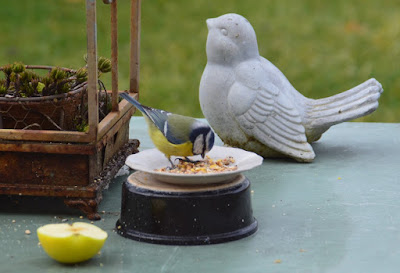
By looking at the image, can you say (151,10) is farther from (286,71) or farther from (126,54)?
(286,71)

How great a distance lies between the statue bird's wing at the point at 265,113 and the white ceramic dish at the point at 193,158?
67 cm

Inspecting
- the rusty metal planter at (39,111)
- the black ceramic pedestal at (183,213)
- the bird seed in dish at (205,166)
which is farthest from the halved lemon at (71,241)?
the rusty metal planter at (39,111)

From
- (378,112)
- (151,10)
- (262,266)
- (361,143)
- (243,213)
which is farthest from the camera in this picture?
(151,10)

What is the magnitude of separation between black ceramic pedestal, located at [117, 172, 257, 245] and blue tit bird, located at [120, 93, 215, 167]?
15cm

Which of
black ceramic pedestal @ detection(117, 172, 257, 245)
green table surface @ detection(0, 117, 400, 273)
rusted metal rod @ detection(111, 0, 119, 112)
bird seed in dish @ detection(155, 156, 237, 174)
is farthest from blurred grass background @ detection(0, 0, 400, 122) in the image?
black ceramic pedestal @ detection(117, 172, 257, 245)

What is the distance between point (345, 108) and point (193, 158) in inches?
44.0

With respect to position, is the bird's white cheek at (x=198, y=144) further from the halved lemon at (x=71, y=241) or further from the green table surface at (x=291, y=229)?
the halved lemon at (x=71, y=241)

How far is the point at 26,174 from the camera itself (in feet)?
11.1

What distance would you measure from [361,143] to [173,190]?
5.71 feet

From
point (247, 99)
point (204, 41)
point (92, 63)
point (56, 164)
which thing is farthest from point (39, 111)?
point (204, 41)

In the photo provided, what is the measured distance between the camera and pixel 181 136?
3.23 metres

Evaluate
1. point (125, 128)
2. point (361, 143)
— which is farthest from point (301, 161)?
point (125, 128)

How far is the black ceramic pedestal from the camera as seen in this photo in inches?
121

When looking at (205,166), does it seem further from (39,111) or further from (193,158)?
(39,111)
